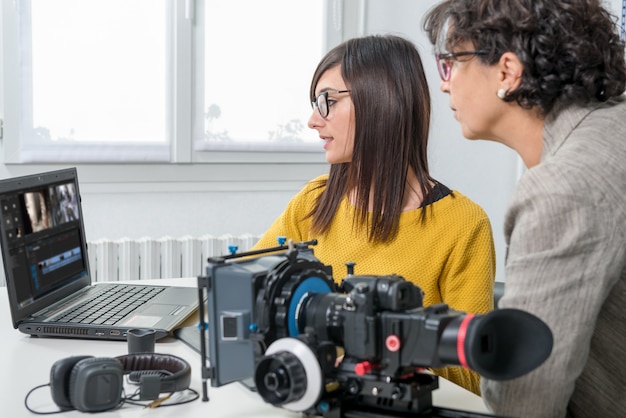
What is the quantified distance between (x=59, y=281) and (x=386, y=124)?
2.90ft

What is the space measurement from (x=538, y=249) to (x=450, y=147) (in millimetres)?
2522

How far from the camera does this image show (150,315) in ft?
5.99

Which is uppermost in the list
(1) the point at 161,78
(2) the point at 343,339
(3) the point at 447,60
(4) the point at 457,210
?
(1) the point at 161,78

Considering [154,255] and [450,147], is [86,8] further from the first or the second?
[450,147]

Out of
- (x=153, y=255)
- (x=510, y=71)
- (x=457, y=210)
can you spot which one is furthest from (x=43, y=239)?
(x=153, y=255)

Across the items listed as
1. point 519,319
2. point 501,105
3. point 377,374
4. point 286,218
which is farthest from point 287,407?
point 286,218

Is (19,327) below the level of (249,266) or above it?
below

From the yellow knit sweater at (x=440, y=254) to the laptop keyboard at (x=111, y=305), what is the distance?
0.49m

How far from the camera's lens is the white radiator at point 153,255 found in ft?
10.8

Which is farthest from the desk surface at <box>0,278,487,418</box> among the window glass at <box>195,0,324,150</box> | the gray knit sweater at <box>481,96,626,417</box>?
the window glass at <box>195,0,324,150</box>

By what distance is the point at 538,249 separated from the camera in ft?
3.54

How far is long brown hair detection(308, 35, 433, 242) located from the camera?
1926 mm

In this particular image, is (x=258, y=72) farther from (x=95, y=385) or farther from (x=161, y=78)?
(x=95, y=385)

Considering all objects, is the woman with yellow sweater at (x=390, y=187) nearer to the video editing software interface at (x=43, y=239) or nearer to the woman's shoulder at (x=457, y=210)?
the woman's shoulder at (x=457, y=210)
